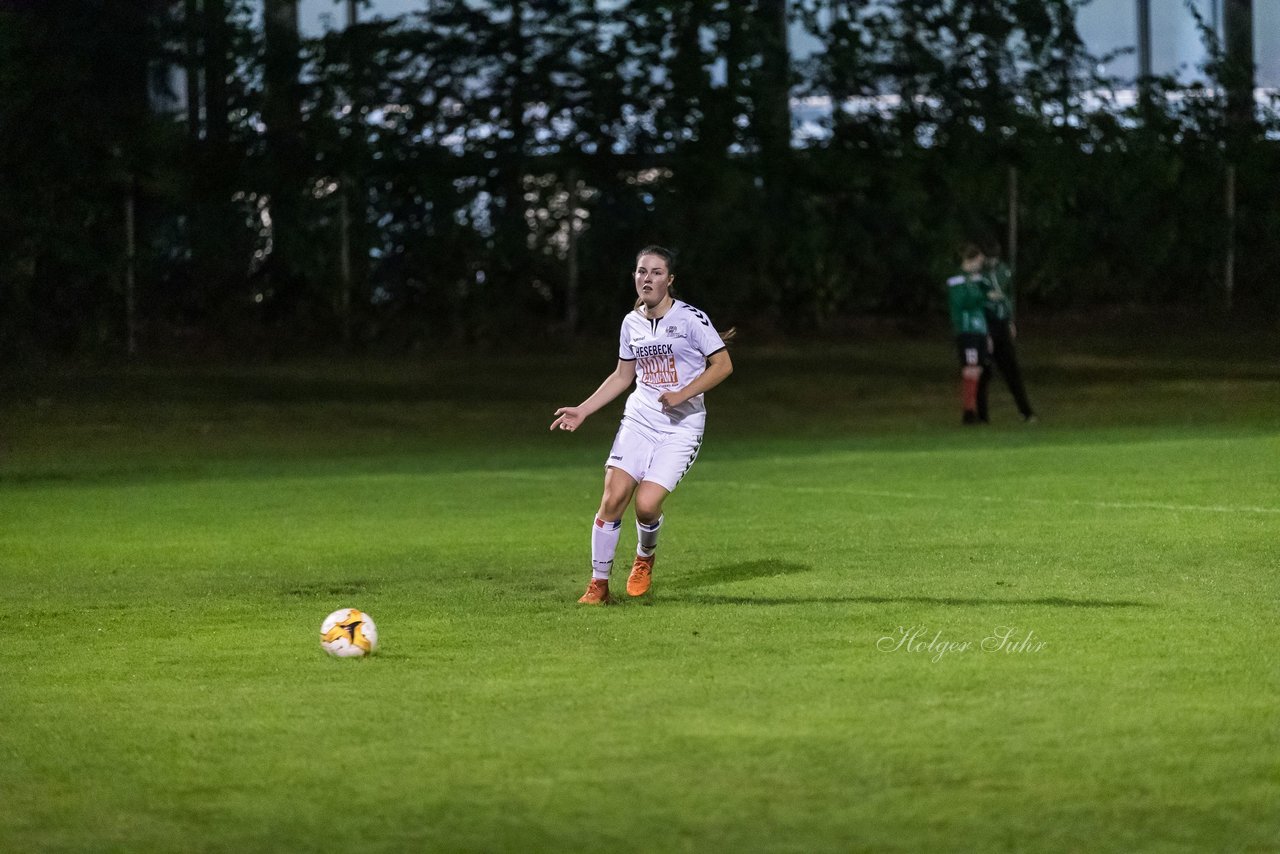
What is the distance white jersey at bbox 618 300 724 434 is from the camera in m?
9.95

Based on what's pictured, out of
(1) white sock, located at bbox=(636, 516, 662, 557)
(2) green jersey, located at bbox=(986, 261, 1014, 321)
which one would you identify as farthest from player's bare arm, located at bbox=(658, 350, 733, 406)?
(2) green jersey, located at bbox=(986, 261, 1014, 321)

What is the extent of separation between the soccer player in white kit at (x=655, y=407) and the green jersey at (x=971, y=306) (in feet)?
38.5

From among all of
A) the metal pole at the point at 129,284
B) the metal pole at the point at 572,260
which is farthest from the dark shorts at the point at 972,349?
the metal pole at the point at 129,284

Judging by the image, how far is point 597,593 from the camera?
9547 mm

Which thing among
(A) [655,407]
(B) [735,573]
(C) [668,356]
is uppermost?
(C) [668,356]

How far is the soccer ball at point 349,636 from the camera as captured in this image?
7992 mm

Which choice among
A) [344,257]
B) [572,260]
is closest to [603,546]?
[344,257]

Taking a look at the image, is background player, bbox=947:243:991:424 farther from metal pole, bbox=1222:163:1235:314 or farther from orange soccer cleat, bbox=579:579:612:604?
metal pole, bbox=1222:163:1235:314

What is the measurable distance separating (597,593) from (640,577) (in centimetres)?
35

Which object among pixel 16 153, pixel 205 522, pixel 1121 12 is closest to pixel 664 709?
pixel 205 522

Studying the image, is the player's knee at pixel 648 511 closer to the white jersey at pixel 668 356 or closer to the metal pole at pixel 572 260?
A: the white jersey at pixel 668 356

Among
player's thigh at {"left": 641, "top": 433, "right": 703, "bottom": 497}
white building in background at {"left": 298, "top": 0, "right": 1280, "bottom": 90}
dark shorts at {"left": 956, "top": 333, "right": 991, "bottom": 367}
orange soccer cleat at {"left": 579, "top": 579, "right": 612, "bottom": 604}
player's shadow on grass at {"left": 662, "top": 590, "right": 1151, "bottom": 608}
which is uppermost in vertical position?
white building in background at {"left": 298, "top": 0, "right": 1280, "bottom": 90}

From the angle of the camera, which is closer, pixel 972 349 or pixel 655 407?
pixel 655 407

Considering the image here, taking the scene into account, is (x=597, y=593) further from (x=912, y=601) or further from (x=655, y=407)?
(x=912, y=601)
